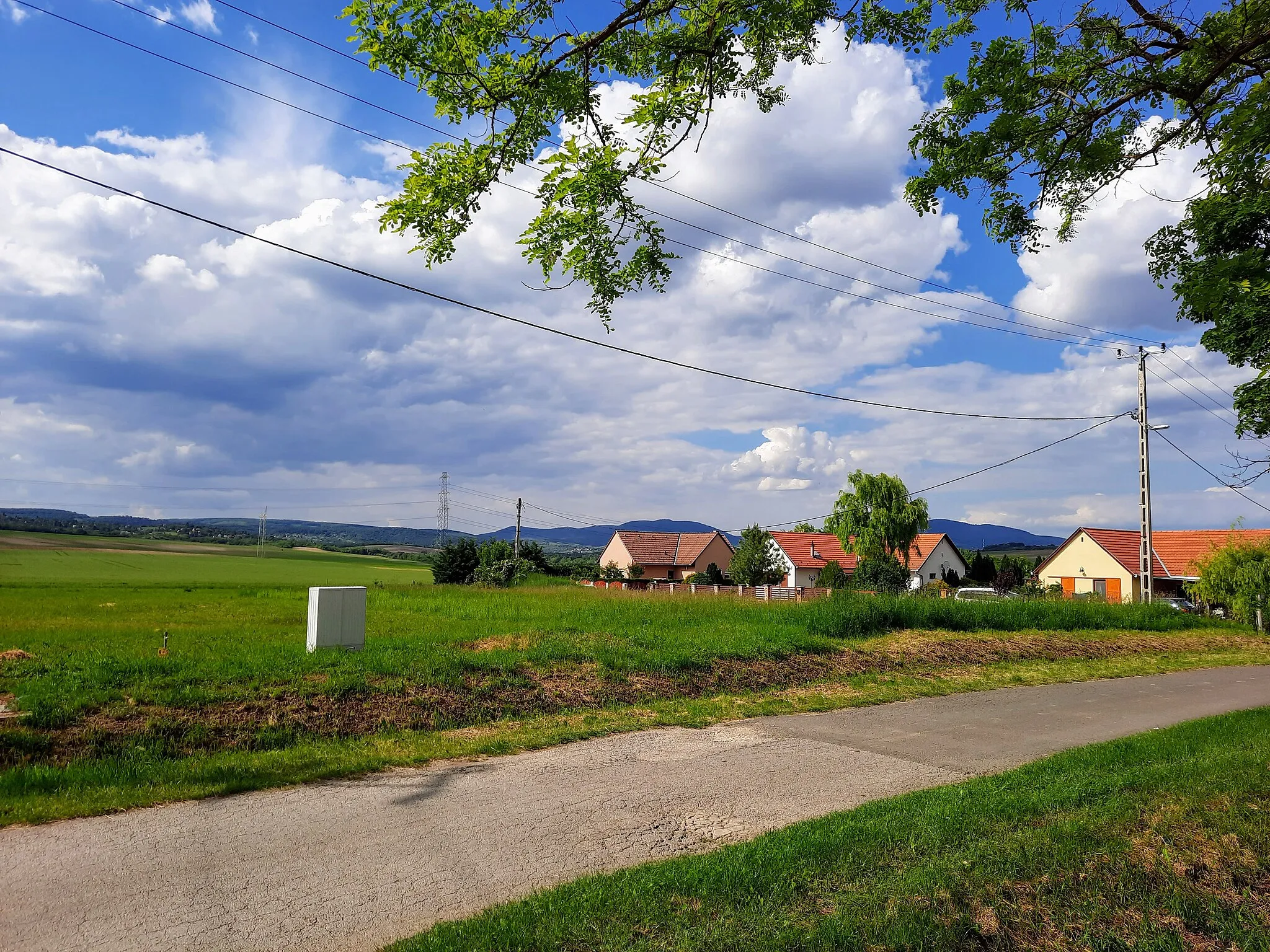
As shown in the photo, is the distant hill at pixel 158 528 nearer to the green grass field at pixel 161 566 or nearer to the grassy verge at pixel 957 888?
the green grass field at pixel 161 566

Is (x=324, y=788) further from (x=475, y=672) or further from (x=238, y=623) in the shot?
(x=238, y=623)

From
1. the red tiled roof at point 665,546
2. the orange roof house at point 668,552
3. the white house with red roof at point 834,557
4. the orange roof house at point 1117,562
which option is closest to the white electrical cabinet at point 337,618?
the orange roof house at point 1117,562

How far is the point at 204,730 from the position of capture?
348 inches

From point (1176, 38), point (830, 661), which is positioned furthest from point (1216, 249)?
point (830, 661)

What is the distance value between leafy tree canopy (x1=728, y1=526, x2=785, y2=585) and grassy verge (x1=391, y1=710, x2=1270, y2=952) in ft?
158

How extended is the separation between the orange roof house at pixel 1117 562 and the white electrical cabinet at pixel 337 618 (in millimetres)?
49636

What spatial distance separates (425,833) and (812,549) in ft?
235

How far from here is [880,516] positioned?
5881cm

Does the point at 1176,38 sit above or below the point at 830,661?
above

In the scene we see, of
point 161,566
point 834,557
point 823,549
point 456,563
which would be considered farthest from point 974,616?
point 161,566

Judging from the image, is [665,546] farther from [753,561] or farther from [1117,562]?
[1117,562]

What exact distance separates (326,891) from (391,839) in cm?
98

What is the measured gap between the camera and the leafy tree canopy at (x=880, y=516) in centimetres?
5872

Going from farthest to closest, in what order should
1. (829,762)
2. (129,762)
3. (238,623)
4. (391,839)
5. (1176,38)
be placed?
1. (238,623)
2. (829,762)
3. (129,762)
4. (1176,38)
5. (391,839)
